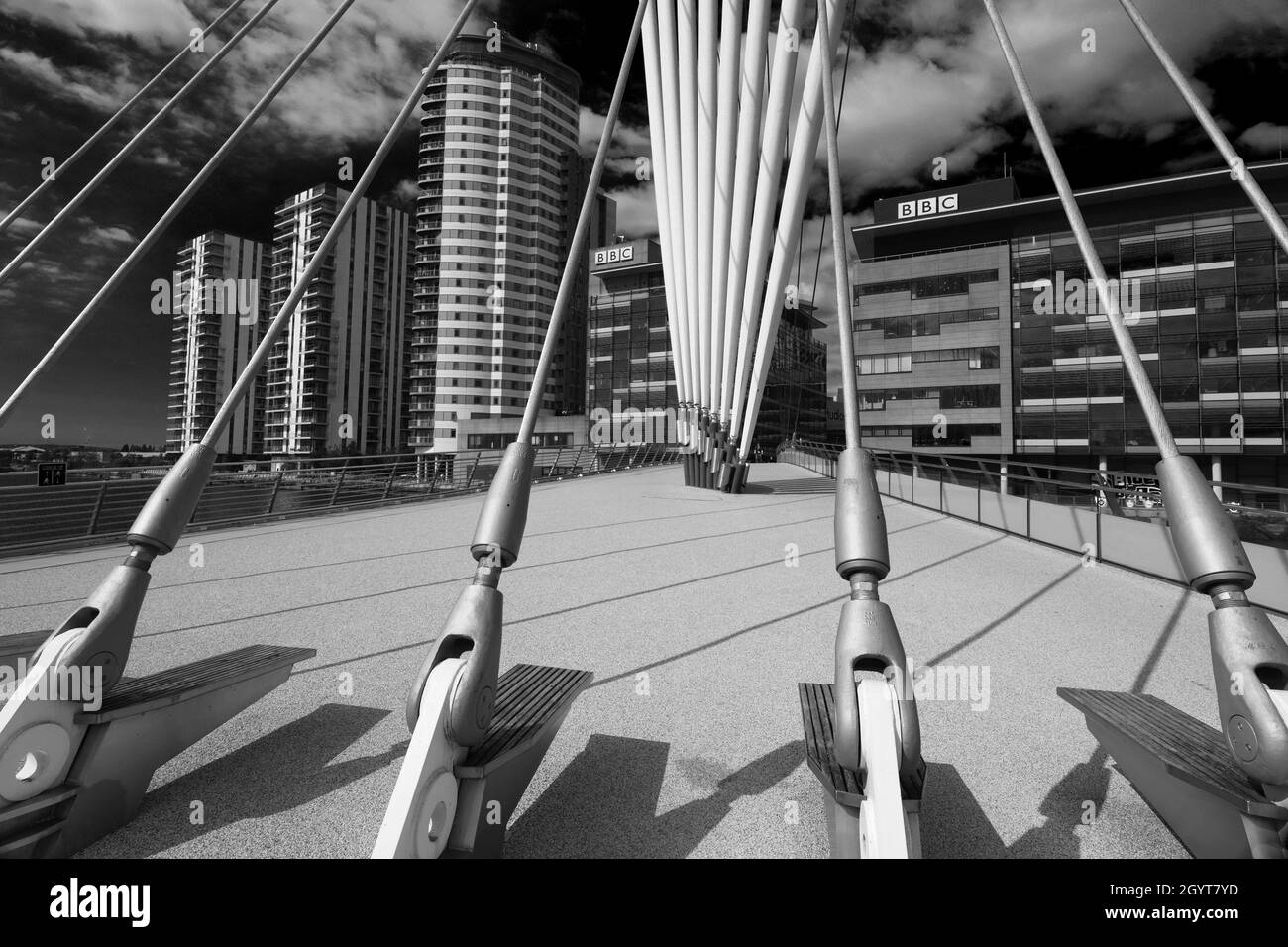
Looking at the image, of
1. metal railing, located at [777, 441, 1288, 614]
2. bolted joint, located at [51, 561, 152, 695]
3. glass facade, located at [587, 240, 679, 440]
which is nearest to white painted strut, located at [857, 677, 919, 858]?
metal railing, located at [777, 441, 1288, 614]

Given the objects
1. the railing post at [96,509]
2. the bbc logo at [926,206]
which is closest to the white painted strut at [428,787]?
the railing post at [96,509]

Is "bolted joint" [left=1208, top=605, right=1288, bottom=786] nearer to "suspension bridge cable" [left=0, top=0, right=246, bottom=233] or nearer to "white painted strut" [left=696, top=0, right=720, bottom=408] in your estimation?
"suspension bridge cable" [left=0, top=0, right=246, bottom=233]

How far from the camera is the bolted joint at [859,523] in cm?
227

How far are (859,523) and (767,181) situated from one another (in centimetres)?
1697

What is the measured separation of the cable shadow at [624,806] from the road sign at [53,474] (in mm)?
9659

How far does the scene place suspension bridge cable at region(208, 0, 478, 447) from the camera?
312 cm

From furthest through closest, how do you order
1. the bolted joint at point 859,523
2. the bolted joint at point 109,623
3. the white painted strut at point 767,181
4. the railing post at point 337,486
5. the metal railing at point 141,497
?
1. the white painted strut at point 767,181
2. the railing post at point 337,486
3. the metal railing at point 141,497
4. the bolted joint at point 109,623
5. the bolted joint at point 859,523

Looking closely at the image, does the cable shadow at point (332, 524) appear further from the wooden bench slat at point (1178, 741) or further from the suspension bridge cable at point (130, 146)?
the wooden bench slat at point (1178, 741)

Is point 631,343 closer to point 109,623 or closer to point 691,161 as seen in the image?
point 691,161

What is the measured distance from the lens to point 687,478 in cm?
2245

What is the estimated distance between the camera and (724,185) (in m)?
18.2

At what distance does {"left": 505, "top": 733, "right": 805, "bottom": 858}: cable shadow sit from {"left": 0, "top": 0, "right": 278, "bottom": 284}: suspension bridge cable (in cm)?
431

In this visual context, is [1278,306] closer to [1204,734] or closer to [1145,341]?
[1145,341]
